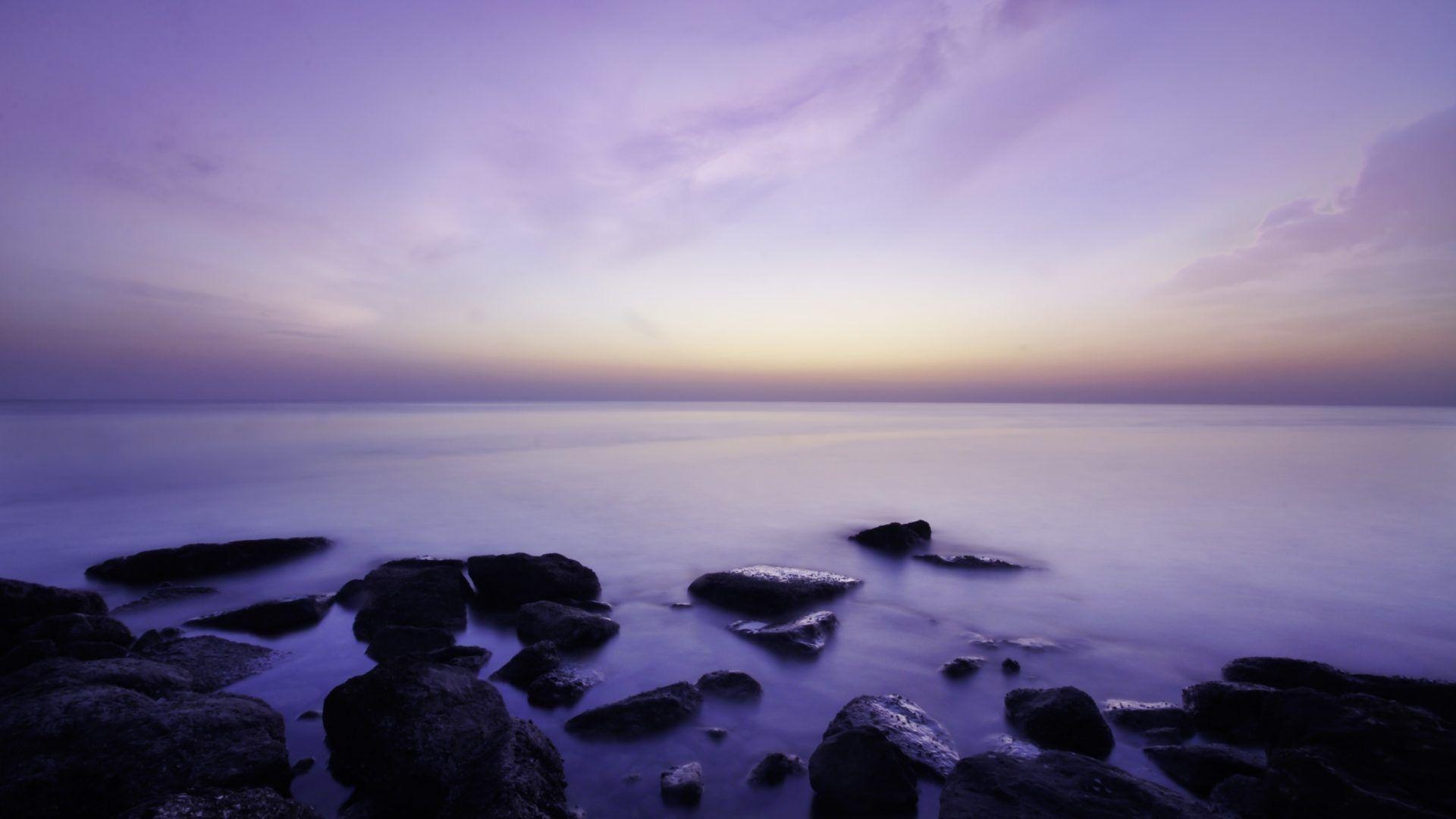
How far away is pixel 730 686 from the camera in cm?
582

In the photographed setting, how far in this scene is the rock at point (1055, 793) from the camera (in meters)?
3.29

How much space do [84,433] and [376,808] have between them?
56912 mm

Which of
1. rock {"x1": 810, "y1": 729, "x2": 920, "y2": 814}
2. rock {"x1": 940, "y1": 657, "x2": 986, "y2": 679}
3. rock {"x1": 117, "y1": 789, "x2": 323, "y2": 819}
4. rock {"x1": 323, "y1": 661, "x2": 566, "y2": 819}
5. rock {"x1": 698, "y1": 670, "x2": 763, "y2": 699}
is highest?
rock {"x1": 117, "y1": 789, "x2": 323, "y2": 819}

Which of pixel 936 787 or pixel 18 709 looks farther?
pixel 936 787

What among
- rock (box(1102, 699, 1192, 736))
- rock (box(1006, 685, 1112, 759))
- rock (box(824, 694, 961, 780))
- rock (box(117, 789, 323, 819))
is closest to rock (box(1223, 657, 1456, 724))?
rock (box(1102, 699, 1192, 736))

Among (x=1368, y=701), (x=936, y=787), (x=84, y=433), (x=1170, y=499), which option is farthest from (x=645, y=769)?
(x=84, y=433)

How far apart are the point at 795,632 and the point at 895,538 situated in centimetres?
518

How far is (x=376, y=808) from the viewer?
3775 millimetres

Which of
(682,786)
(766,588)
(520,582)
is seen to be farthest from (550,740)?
(766,588)

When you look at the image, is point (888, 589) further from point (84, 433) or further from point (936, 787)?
point (84, 433)

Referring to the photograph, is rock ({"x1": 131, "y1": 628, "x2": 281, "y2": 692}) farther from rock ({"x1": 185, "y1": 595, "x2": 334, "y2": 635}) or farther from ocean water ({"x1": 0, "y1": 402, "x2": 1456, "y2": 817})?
rock ({"x1": 185, "y1": 595, "x2": 334, "y2": 635})

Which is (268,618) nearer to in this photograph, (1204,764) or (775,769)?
(775,769)

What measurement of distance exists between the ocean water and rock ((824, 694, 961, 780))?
0.65 ft

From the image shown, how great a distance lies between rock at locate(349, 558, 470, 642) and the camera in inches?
283
